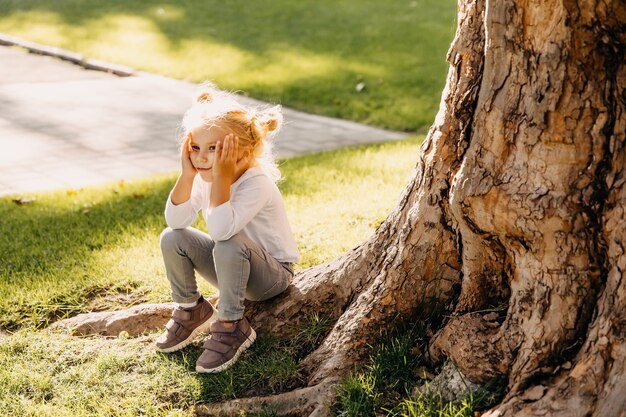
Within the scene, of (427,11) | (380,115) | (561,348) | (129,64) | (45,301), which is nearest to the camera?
(561,348)

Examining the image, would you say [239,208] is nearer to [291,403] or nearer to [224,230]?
[224,230]

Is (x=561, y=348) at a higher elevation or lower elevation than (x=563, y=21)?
lower

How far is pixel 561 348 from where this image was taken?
2.84 m

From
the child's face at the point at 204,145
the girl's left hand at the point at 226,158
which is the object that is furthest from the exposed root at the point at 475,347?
the child's face at the point at 204,145

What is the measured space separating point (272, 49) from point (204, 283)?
329 inches

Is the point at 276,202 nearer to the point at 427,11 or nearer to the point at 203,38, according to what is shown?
the point at 203,38

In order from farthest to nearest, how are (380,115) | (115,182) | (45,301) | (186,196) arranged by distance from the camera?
1. (380,115)
2. (115,182)
3. (45,301)
4. (186,196)

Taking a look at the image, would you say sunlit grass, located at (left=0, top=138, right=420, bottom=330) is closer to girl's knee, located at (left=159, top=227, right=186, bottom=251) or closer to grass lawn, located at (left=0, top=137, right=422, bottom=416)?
grass lawn, located at (left=0, top=137, right=422, bottom=416)

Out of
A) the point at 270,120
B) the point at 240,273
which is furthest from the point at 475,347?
the point at 270,120

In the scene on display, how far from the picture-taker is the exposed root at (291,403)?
329 cm

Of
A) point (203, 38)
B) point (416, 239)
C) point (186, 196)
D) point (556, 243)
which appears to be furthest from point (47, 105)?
point (556, 243)

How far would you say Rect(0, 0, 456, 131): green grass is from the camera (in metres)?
10.1

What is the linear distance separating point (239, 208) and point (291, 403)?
2.91 feet

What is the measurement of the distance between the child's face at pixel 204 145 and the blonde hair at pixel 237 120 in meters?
0.02
